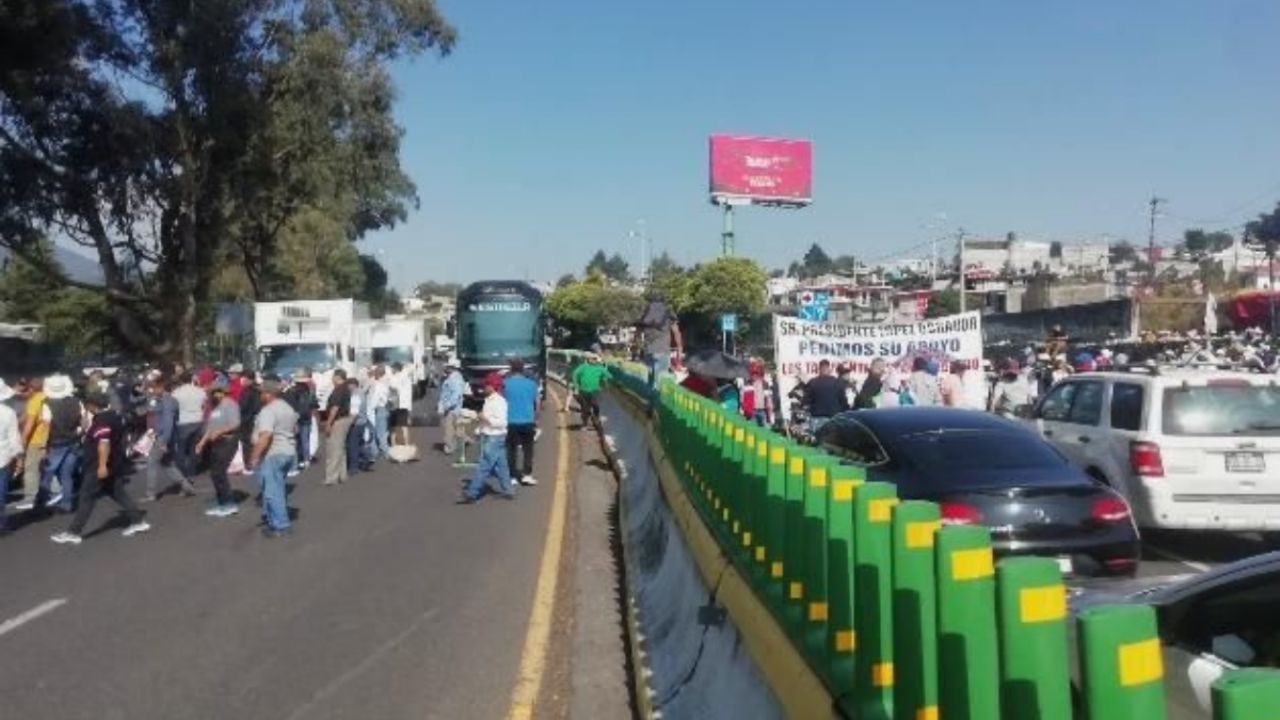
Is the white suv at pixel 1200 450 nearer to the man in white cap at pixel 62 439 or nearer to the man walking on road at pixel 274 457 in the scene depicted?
the man walking on road at pixel 274 457

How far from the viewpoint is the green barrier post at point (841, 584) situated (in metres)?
3.89

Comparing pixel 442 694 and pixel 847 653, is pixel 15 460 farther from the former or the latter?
pixel 847 653

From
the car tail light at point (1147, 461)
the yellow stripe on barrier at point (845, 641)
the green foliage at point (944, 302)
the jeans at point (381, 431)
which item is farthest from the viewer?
the green foliage at point (944, 302)

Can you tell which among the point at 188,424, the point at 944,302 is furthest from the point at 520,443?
the point at 944,302

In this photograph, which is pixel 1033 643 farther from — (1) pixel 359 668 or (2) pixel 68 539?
(2) pixel 68 539

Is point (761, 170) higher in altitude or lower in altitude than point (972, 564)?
higher

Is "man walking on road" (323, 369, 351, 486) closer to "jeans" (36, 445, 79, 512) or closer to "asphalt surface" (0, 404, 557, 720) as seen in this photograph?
"asphalt surface" (0, 404, 557, 720)

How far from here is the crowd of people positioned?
1338 cm

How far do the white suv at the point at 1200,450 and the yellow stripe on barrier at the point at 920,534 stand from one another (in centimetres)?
842

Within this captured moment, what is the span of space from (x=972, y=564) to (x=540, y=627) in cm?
611

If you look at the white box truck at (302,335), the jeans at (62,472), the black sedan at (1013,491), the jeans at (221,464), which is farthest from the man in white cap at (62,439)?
the white box truck at (302,335)

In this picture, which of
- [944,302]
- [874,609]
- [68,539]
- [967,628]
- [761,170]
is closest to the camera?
[967,628]

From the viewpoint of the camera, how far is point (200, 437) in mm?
17672

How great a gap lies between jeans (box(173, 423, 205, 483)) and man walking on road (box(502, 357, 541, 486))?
435 cm
